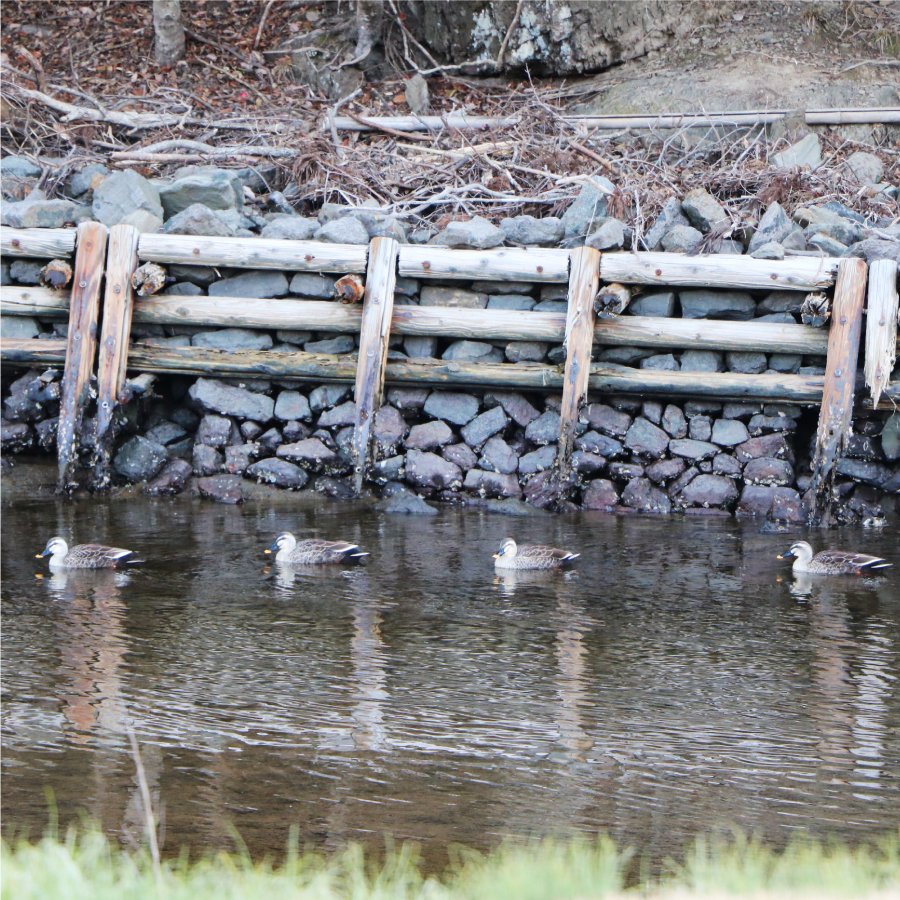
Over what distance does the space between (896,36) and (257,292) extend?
35.8 feet

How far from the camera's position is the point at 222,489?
11.3 metres

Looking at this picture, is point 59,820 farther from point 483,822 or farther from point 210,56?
point 210,56

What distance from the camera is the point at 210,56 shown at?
1847cm

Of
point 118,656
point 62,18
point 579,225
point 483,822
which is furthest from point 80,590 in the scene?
point 62,18

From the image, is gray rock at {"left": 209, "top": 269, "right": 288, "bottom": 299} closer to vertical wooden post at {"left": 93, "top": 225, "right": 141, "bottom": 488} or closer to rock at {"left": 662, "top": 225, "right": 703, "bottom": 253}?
vertical wooden post at {"left": 93, "top": 225, "right": 141, "bottom": 488}

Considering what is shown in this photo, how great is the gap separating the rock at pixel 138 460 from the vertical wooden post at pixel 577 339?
3.97 meters

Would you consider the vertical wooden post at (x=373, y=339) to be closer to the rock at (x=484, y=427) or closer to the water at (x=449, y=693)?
the rock at (x=484, y=427)

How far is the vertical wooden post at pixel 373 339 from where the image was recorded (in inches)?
431

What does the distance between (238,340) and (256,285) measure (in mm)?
575

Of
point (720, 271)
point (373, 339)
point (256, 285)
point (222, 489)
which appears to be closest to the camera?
point (720, 271)

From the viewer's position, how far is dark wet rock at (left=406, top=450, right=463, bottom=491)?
1123cm

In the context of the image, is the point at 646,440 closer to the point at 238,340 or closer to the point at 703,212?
the point at 703,212

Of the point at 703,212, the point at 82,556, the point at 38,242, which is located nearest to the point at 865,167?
the point at 703,212

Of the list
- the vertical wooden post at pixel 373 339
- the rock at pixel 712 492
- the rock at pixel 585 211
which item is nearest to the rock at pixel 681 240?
the rock at pixel 585 211
